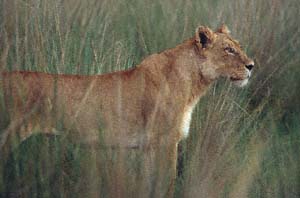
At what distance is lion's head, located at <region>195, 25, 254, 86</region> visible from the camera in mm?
5387

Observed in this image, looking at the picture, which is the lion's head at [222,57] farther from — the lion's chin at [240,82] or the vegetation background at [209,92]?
the vegetation background at [209,92]

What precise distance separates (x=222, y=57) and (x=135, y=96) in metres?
0.62

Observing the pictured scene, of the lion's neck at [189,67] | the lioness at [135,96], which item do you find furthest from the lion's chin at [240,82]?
the lion's neck at [189,67]

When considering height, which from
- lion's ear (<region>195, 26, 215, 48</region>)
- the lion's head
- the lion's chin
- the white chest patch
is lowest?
the white chest patch

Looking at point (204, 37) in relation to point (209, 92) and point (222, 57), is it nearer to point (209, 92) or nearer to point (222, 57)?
point (222, 57)

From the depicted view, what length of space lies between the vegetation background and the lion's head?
0.21 m

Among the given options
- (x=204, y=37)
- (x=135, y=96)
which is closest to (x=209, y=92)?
(x=204, y=37)

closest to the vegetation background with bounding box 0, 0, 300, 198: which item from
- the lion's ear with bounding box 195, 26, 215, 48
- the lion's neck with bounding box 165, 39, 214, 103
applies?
the lion's neck with bounding box 165, 39, 214, 103

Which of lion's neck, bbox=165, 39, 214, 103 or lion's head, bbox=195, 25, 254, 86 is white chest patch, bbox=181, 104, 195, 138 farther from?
lion's head, bbox=195, 25, 254, 86

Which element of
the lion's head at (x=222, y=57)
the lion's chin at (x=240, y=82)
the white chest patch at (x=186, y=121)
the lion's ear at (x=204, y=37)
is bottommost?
the white chest patch at (x=186, y=121)

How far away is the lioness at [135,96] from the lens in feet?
15.6

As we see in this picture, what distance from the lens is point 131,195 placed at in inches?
162

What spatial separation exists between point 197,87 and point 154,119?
453mm

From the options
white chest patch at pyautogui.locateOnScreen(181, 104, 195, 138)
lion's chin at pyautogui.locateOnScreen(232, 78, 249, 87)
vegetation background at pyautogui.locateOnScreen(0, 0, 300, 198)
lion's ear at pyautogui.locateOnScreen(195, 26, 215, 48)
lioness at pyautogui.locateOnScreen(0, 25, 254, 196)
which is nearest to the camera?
vegetation background at pyautogui.locateOnScreen(0, 0, 300, 198)
